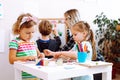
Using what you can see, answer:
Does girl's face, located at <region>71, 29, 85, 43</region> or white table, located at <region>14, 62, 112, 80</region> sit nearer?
white table, located at <region>14, 62, 112, 80</region>

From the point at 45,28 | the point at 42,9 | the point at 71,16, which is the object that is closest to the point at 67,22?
the point at 71,16

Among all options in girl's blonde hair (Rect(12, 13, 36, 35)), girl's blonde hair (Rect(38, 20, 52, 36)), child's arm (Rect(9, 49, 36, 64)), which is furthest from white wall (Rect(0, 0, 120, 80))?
child's arm (Rect(9, 49, 36, 64))

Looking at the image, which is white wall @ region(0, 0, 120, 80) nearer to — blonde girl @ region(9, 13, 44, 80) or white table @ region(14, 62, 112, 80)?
blonde girl @ region(9, 13, 44, 80)

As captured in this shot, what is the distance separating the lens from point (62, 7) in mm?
3756

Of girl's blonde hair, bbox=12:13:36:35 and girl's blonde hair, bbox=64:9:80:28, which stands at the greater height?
girl's blonde hair, bbox=64:9:80:28

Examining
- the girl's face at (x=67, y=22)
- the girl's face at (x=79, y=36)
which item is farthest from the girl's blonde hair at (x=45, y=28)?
the girl's face at (x=79, y=36)

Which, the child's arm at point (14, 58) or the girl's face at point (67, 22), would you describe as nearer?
the child's arm at point (14, 58)

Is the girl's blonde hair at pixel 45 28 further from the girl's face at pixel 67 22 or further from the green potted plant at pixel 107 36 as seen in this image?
the green potted plant at pixel 107 36

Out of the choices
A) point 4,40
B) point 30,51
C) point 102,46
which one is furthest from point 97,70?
point 102,46

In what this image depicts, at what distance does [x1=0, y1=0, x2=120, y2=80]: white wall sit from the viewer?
3.23 meters

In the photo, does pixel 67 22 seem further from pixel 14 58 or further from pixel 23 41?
pixel 14 58

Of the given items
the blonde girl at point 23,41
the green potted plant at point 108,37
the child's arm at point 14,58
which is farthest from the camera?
the green potted plant at point 108,37

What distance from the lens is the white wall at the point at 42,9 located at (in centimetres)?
323

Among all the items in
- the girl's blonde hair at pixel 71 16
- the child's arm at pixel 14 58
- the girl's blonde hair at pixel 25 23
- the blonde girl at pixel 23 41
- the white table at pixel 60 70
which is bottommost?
the white table at pixel 60 70
